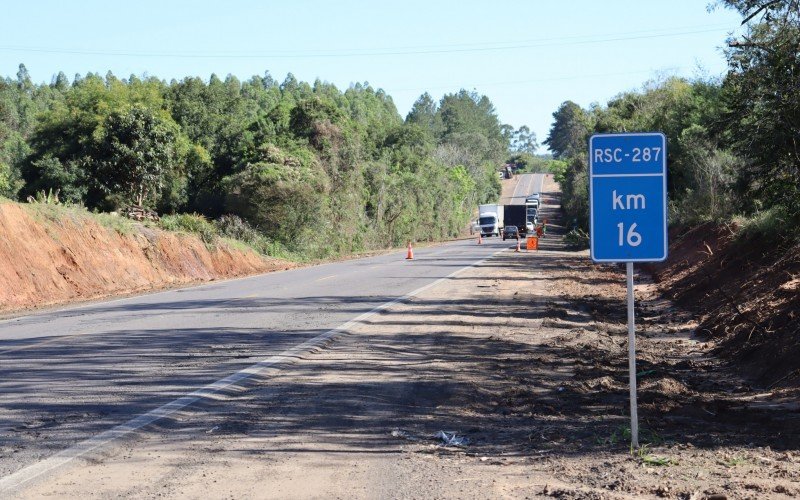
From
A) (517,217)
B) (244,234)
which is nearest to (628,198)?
(244,234)

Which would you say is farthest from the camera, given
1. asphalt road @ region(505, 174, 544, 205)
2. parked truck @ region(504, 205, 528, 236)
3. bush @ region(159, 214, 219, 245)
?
asphalt road @ region(505, 174, 544, 205)

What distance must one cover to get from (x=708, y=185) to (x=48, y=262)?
2283cm

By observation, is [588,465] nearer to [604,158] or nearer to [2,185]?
[604,158]

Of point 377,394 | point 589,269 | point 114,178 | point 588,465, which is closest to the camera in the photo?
point 588,465

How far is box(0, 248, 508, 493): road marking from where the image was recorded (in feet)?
21.8

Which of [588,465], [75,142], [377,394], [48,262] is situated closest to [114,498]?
[588,465]

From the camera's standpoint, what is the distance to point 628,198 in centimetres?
713

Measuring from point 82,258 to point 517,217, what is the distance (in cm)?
5540

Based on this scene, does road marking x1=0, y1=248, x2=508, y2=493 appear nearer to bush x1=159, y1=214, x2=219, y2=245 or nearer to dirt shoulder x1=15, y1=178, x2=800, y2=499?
dirt shoulder x1=15, y1=178, x2=800, y2=499

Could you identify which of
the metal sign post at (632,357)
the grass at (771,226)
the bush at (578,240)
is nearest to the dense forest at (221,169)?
the bush at (578,240)

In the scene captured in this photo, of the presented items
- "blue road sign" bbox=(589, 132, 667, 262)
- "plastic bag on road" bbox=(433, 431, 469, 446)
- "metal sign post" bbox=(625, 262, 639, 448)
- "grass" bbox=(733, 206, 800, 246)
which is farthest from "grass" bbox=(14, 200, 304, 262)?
"metal sign post" bbox=(625, 262, 639, 448)

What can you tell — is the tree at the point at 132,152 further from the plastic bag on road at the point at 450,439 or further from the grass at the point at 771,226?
the plastic bag on road at the point at 450,439

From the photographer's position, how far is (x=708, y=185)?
3403 cm

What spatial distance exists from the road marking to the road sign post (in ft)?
14.0
